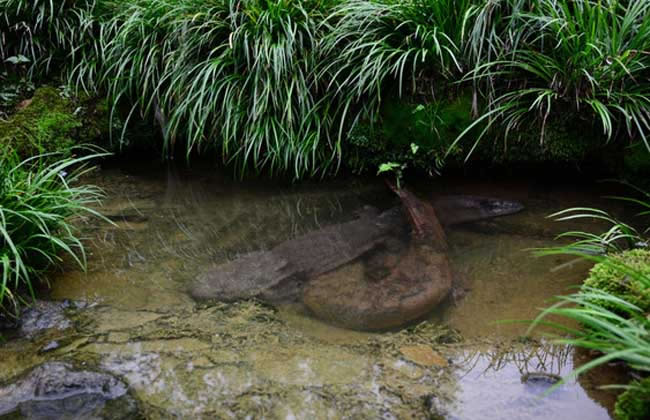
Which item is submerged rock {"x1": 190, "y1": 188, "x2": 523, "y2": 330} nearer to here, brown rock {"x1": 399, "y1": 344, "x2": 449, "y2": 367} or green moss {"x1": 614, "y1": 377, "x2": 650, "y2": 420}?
brown rock {"x1": 399, "y1": 344, "x2": 449, "y2": 367}

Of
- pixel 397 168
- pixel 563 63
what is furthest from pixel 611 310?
pixel 397 168

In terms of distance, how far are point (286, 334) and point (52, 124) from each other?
8.77 ft

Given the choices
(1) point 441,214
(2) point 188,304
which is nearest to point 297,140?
(1) point 441,214

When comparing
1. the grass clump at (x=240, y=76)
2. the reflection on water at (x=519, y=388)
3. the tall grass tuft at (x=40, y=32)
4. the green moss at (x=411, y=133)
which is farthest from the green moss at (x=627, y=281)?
the tall grass tuft at (x=40, y=32)

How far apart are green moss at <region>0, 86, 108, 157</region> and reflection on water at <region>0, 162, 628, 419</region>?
0.84 m

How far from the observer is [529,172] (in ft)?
12.5

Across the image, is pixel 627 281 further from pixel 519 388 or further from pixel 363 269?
pixel 363 269

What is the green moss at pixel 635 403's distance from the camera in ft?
5.35

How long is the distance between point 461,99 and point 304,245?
4.60 feet

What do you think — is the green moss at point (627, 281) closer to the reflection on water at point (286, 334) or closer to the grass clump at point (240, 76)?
the reflection on water at point (286, 334)

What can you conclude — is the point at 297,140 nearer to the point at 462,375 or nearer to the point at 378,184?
the point at 378,184

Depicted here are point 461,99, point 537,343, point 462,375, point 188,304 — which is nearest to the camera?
point 462,375

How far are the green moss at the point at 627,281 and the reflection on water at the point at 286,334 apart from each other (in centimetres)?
30

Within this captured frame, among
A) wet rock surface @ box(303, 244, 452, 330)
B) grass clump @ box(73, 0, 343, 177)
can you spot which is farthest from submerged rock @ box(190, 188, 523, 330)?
grass clump @ box(73, 0, 343, 177)
